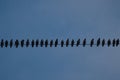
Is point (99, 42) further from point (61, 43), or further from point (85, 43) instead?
point (61, 43)

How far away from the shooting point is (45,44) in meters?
34.8

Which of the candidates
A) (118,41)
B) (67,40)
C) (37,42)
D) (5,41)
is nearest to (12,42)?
(5,41)

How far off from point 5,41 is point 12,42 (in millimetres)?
1270

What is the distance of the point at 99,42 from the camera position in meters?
34.2

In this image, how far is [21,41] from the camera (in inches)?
1384

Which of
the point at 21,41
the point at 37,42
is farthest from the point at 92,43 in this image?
the point at 21,41

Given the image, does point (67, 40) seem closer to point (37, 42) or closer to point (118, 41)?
point (37, 42)

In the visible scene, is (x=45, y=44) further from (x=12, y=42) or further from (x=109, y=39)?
(x=109, y=39)

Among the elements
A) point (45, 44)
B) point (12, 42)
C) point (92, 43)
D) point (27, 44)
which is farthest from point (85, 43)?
point (12, 42)

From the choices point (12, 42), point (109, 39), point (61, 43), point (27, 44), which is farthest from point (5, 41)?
point (109, 39)

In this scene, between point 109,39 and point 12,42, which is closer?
point 109,39

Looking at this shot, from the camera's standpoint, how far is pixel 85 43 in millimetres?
34531

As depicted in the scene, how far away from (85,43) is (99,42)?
97.1 inches

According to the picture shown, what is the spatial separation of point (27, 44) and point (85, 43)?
1047cm
